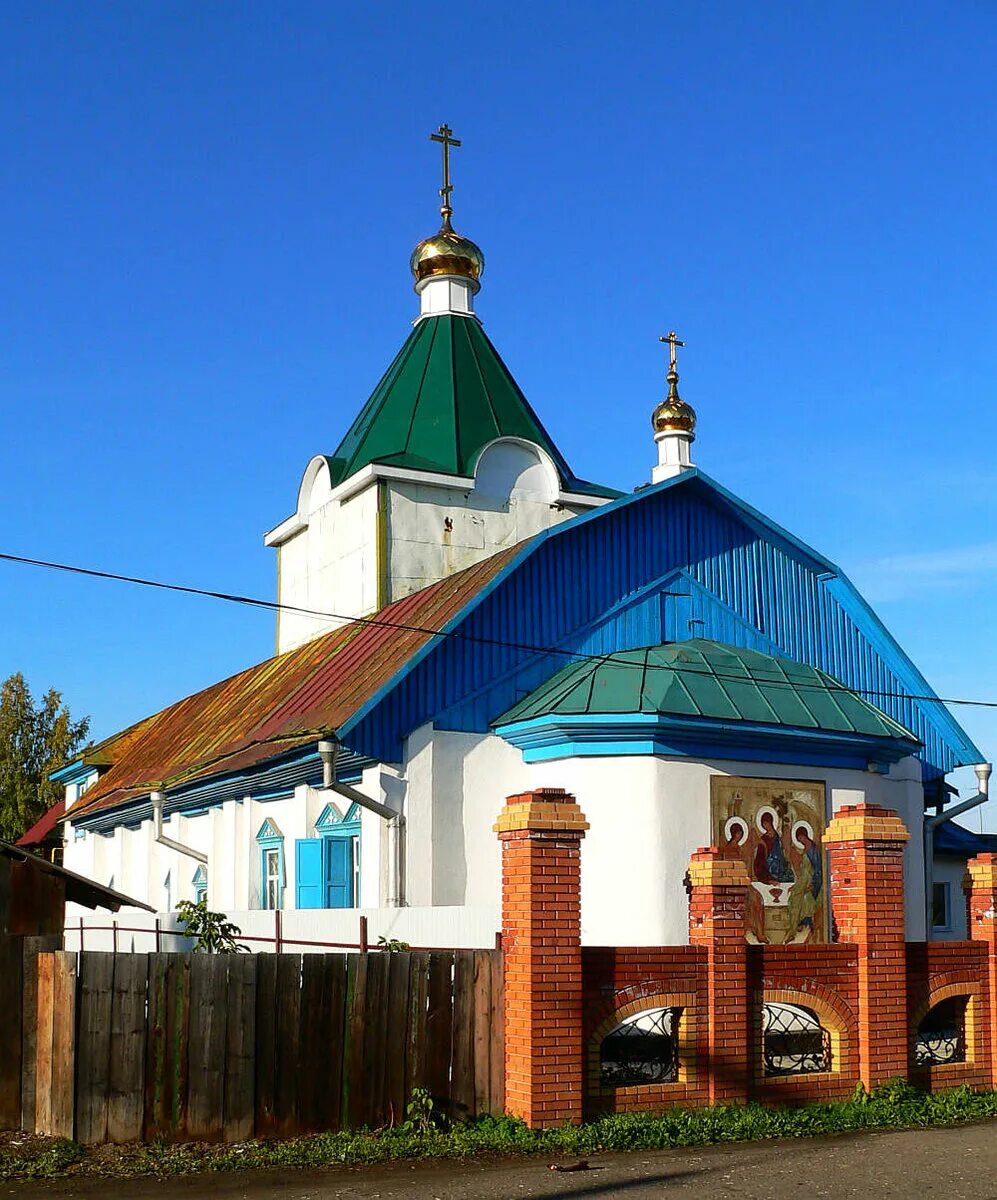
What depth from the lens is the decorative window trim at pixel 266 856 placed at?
19594 millimetres

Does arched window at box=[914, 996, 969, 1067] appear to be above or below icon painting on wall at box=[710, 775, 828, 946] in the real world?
below

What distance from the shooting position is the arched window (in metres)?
12.5

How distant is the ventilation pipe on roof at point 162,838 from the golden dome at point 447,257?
10987 millimetres

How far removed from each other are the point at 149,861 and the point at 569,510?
9.45m

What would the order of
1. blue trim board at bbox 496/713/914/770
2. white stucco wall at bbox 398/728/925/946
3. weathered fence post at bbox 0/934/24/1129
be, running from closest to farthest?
1. weathered fence post at bbox 0/934/24/1129
2. white stucco wall at bbox 398/728/925/946
3. blue trim board at bbox 496/713/914/770

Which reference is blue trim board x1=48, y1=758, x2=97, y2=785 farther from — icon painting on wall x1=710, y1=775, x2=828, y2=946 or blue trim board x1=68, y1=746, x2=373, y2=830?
icon painting on wall x1=710, y1=775, x2=828, y2=946

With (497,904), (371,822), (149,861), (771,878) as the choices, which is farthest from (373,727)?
(149,861)

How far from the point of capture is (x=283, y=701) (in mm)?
21438

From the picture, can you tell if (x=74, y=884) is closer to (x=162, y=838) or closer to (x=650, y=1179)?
(x=650, y=1179)

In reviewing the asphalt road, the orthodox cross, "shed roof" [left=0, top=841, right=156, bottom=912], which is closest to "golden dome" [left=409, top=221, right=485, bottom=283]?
the orthodox cross

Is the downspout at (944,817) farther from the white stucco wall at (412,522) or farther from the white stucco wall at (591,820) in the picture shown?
the white stucco wall at (412,522)

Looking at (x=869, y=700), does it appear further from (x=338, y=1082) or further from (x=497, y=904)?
(x=338, y=1082)

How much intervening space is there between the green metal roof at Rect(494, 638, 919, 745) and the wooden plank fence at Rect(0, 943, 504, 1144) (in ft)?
19.8

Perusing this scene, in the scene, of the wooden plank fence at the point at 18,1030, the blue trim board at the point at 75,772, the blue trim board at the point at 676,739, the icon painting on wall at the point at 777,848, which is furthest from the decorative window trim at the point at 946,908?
the blue trim board at the point at 75,772
